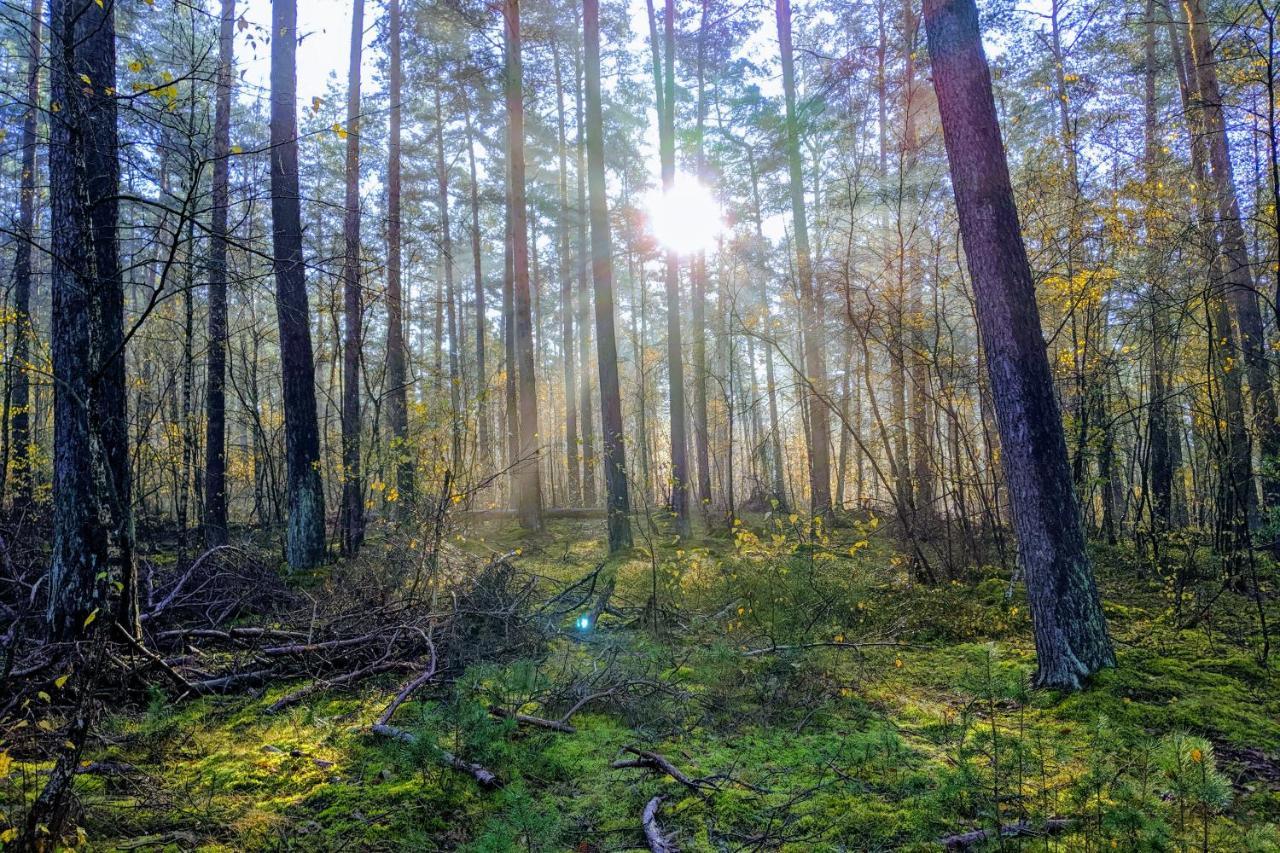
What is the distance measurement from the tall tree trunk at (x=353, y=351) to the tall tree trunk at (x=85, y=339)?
7.13 ft

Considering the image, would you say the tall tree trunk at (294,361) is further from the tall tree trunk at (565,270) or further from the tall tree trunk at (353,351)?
the tall tree trunk at (565,270)

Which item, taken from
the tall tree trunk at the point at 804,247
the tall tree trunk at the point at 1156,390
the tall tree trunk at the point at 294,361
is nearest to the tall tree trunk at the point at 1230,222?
the tall tree trunk at the point at 1156,390

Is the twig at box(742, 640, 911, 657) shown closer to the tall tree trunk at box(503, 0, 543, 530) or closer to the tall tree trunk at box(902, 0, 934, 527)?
the tall tree trunk at box(902, 0, 934, 527)

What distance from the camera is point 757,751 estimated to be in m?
3.43

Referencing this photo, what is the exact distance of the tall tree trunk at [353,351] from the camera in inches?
342

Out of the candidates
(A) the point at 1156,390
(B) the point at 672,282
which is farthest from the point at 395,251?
(A) the point at 1156,390

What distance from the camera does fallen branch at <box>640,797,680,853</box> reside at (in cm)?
247

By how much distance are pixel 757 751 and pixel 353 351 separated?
9811mm

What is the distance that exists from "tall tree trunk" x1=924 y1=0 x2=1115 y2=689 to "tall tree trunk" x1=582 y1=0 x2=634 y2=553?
644 cm

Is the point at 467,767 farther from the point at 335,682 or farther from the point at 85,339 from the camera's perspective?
the point at 85,339

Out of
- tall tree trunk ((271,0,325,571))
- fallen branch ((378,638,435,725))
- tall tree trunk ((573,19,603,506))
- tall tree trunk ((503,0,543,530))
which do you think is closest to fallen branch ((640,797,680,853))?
fallen branch ((378,638,435,725))

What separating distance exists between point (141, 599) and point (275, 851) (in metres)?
3.95

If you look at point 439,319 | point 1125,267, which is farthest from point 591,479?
point 1125,267

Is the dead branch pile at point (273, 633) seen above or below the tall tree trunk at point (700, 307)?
below
